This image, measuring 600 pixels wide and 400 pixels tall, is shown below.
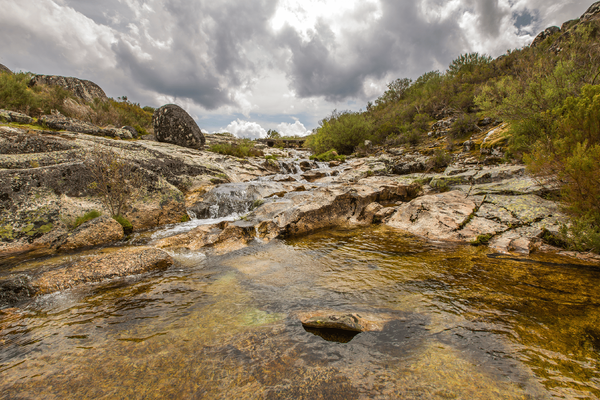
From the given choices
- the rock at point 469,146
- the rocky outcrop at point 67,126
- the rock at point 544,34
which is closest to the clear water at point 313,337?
the rocky outcrop at point 67,126

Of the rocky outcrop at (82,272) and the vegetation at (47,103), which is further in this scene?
the vegetation at (47,103)

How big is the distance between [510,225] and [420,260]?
3694mm

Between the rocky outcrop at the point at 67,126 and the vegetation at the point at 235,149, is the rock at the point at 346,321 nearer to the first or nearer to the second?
the rocky outcrop at the point at 67,126

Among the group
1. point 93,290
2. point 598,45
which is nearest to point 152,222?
point 93,290

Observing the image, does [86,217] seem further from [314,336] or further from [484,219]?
[484,219]

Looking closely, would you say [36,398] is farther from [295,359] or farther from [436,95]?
[436,95]

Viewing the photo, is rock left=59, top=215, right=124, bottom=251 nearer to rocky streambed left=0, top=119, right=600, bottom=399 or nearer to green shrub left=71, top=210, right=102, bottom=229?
rocky streambed left=0, top=119, right=600, bottom=399

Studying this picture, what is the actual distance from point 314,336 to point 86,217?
9.13 meters

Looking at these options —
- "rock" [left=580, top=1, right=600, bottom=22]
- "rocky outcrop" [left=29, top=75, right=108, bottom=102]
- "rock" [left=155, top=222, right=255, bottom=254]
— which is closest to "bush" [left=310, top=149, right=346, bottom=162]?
"rock" [left=155, top=222, right=255, bottom=254]

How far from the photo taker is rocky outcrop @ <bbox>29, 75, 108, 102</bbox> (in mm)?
28964

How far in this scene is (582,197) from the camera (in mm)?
5453

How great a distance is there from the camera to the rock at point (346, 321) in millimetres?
3025

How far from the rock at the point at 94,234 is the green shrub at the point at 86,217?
717 mm

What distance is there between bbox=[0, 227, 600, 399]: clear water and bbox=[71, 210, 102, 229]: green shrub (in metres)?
4.51
